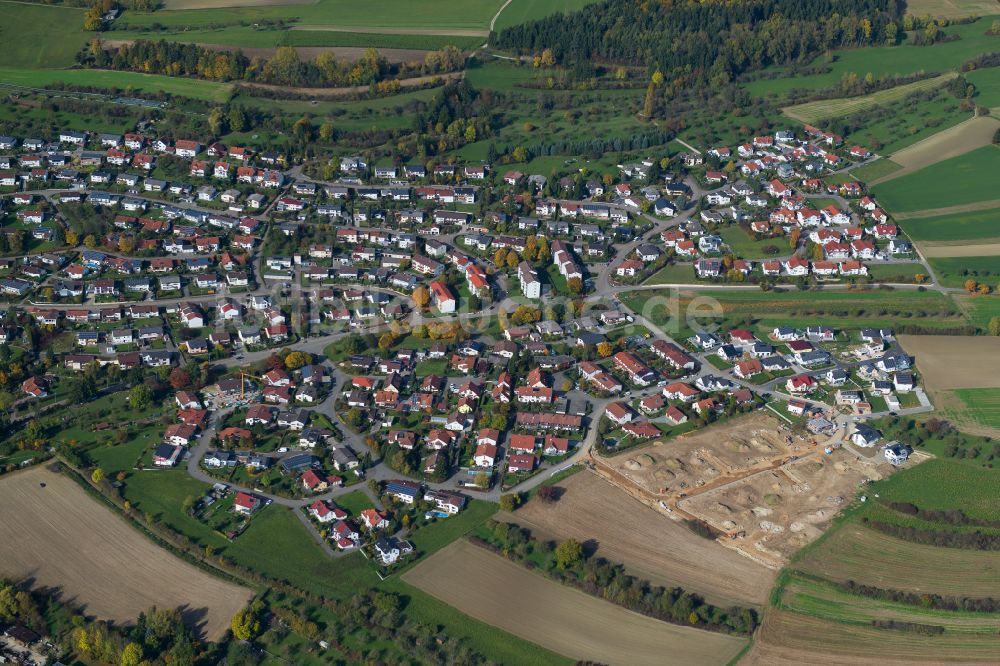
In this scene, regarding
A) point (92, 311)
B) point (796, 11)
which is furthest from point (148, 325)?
point (796, 11)

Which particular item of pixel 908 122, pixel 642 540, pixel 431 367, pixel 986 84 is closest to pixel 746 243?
pixel 908 122

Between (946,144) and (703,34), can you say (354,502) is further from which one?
(703,34)

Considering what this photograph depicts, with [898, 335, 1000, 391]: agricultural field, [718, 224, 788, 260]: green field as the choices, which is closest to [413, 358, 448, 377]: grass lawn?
[718, 224, 788, 260]: green field

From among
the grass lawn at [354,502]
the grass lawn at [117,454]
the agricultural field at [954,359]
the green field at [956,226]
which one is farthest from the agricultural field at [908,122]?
the grass lawn at [117,454]

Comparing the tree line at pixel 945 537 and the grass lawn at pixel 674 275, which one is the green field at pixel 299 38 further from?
the tree line at pixel 945 537

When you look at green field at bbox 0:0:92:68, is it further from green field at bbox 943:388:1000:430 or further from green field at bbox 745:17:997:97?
green field at bbox 943:388:1000:430
